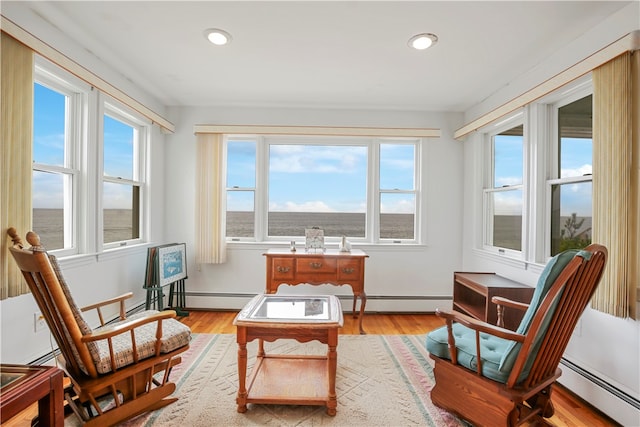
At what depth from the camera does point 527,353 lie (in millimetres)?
1499

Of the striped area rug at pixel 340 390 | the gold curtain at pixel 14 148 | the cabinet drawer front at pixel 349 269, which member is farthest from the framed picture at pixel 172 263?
the cabinet drawer front at pixel 349 269

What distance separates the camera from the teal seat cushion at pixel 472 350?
164 centimetres

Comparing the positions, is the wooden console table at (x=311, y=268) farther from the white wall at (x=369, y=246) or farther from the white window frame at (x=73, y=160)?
the white window frame at (x=73, y=160)

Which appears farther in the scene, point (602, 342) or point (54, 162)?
point (54, 162)

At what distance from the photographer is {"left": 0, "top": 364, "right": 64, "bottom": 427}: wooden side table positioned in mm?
1212

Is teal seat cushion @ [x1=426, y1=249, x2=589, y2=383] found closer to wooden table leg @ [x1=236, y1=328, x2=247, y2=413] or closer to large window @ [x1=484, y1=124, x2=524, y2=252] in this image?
wooden table leg @ [x1=236, y1=328, x2=247, y2=413]

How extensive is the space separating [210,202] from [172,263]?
80cm

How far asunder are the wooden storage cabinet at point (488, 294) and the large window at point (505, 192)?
1.54ft

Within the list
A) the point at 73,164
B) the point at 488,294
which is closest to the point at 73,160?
the point at 73,164

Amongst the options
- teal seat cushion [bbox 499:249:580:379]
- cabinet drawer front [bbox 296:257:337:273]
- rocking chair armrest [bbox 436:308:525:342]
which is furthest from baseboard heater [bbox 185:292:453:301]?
teal seat cushion [bbox 499:249:580:379]

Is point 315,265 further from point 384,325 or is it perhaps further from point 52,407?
point 52,407

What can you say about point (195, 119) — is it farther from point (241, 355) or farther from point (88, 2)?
point (241, 355)

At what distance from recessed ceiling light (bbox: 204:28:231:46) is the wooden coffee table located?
6.32 feet

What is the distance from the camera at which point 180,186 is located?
149 inches
